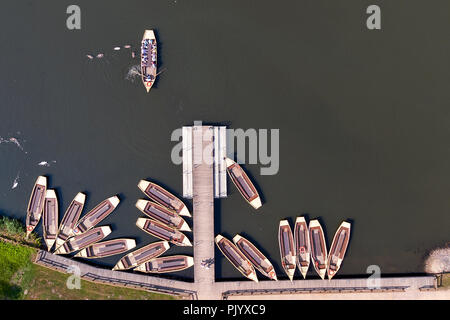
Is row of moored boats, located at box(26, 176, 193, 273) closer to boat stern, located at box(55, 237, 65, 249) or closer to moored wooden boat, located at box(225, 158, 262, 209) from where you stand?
boat stern, located at box(55, 237, 65, 249)

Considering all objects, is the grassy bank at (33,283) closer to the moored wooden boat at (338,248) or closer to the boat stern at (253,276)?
the boat stern at (253,276)

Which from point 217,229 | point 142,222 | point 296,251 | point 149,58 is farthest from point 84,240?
point 296,251

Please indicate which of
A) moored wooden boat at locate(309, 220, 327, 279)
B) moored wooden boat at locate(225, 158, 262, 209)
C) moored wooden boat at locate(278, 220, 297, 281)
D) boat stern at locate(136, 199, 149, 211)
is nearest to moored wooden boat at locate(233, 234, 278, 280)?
moored wooden boat at locate(278, 220, 297, 281)

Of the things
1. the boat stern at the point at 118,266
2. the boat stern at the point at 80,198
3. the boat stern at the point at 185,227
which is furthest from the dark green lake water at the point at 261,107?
the boat stern at the point at 118,266

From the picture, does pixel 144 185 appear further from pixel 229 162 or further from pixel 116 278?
pixel 116 278
